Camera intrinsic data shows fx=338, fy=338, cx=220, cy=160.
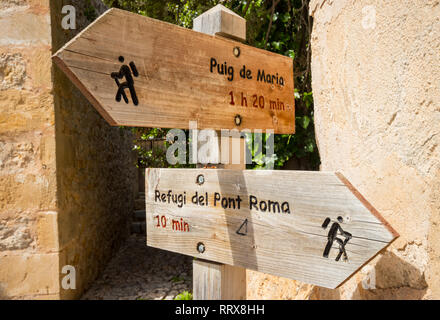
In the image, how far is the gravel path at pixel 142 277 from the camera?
3931 millimetres

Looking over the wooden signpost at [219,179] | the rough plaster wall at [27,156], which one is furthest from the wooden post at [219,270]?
the rough plaster wall at [27,156]

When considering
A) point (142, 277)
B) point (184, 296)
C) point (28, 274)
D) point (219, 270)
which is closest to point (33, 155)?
point (28, 274)

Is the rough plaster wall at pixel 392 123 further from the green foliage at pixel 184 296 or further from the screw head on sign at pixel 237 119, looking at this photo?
the green foliage at pixel 184 296

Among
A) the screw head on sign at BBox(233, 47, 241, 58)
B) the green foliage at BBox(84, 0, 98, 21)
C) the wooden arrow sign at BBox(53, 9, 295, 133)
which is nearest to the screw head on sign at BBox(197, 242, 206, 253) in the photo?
the wooden arrow sign at BBox(53, 9, 295, 133)

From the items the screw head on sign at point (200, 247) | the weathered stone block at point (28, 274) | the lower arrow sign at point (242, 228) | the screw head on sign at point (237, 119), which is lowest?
the weathered stone block at point (28, 274)

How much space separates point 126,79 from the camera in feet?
3.13

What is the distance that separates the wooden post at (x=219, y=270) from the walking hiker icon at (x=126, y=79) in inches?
16.3

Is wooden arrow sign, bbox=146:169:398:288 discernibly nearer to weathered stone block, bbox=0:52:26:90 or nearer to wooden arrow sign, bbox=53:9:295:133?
wooden arrow sign, bbox=53:9:295:133

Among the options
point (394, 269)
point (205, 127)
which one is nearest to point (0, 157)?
point (205, 127)

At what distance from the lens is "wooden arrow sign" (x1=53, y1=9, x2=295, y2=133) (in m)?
0.89

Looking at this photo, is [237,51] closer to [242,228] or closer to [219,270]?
[242,228]

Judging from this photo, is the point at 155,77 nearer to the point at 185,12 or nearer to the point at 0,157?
the point at 0,157

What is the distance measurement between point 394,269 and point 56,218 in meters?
2.72

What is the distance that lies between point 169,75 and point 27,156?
2377 mm
